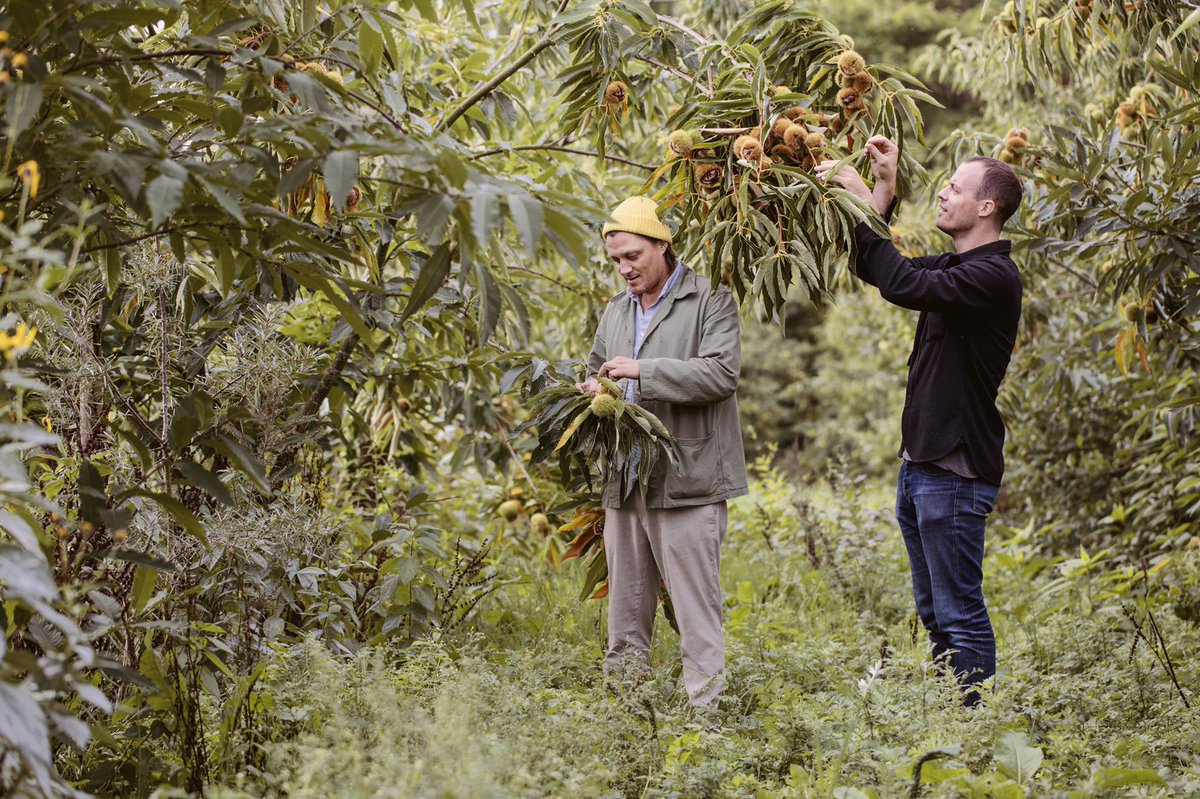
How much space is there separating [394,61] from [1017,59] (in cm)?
277

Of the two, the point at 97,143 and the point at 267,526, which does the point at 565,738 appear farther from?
the point at 97,143

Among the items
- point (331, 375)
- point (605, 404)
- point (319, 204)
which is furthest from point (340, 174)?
point (331, 375)

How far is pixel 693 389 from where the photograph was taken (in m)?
2.85

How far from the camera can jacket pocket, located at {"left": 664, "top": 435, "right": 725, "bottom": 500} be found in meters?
2.90

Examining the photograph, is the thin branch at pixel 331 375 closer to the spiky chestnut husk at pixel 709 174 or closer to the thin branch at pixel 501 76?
the thin branch at pixel 501 76

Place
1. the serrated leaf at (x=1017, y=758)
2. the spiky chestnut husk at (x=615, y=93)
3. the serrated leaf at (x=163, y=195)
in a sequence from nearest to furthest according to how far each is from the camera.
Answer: the serrated leaf at (x=163, y=195) < the serrated leaf at (x=1017, y=758) < the spiky chestnut husk at (x=615, y=93)

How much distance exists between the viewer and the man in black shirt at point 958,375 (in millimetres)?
2715

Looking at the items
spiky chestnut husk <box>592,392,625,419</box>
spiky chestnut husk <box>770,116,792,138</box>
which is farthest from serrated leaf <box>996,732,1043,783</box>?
spiky chestnut husk <box>770,116,792,138</box>

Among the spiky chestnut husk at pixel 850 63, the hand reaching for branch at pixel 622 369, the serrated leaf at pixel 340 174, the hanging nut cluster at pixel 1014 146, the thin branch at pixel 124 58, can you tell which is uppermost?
the hanging nut cluster at pixel 1014 146

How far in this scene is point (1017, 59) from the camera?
13.5 ft

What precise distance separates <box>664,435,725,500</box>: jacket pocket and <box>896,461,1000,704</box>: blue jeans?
0.54 meters

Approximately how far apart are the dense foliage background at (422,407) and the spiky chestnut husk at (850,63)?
50 millimetres

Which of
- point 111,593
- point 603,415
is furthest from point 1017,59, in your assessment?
point 111,593

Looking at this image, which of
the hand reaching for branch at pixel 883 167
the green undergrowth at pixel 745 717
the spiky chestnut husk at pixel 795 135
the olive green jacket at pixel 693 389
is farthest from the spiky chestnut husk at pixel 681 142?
the green undergrowth at pixel 745 717
